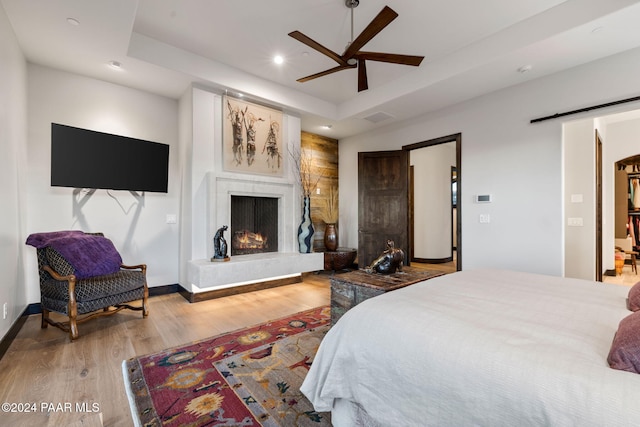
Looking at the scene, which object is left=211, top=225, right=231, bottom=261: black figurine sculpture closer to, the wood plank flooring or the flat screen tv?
the wood plank flooring

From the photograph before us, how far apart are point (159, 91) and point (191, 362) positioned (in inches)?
141

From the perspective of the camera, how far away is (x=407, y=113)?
182 inches

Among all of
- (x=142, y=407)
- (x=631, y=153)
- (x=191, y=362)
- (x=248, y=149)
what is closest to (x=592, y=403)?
(x=142, y=407)

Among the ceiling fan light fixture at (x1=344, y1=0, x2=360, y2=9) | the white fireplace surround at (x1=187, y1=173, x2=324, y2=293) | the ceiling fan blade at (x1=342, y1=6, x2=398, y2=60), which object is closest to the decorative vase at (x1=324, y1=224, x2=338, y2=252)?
the white fireplace surround at (x1=187, y1=173, x2=324, y2=293)

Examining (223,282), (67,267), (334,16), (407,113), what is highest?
(334,16)

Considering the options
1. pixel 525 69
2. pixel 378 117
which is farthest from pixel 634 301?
pixel 378 117

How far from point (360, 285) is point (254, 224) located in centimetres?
291

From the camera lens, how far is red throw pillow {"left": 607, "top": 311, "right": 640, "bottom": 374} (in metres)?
0.76

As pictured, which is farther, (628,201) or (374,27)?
(628,201)

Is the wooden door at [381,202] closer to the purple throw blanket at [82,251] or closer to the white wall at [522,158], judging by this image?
the white wall at [522,158]

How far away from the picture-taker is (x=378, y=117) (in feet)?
15.8

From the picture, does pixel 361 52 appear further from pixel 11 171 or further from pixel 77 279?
pixel 77 279

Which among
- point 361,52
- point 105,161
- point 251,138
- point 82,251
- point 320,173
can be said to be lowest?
point 82,251

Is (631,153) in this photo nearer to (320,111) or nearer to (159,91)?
(320,111)
